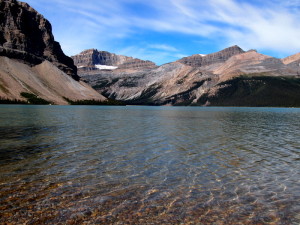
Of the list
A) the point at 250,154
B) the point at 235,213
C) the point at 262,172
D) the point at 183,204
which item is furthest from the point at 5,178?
the point at 250,154

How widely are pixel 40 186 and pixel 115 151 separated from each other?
1384cm

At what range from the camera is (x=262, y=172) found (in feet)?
76.4

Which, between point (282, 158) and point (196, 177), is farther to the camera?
point (282, 158)

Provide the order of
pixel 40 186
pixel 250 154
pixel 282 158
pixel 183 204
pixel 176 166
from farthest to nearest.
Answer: pixel 250 154 < pixel 282 158 < pixel 176 166 < pixel 40 186 < pixel 183 204

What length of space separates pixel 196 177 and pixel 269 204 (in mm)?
6359

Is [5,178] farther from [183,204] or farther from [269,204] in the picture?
[269,204]

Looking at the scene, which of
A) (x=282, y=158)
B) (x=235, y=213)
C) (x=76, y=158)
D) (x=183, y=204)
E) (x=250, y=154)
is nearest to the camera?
(x=235, y=213)

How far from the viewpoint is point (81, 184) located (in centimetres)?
1898

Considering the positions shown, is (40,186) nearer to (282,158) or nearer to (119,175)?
(119,175)

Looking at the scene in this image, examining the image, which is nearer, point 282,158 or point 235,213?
point 235,213

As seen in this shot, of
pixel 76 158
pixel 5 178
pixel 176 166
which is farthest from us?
pixel 76 158

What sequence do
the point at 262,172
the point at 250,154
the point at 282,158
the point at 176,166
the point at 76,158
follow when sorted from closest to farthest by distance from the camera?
the point at 262,172 < the point at 176,166 < the point at 76,158 < the point at 282,158 < the point at 250,154

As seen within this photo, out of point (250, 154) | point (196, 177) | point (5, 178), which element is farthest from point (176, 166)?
point (5, 178)

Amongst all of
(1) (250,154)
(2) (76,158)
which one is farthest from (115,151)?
(1) (250,154)
